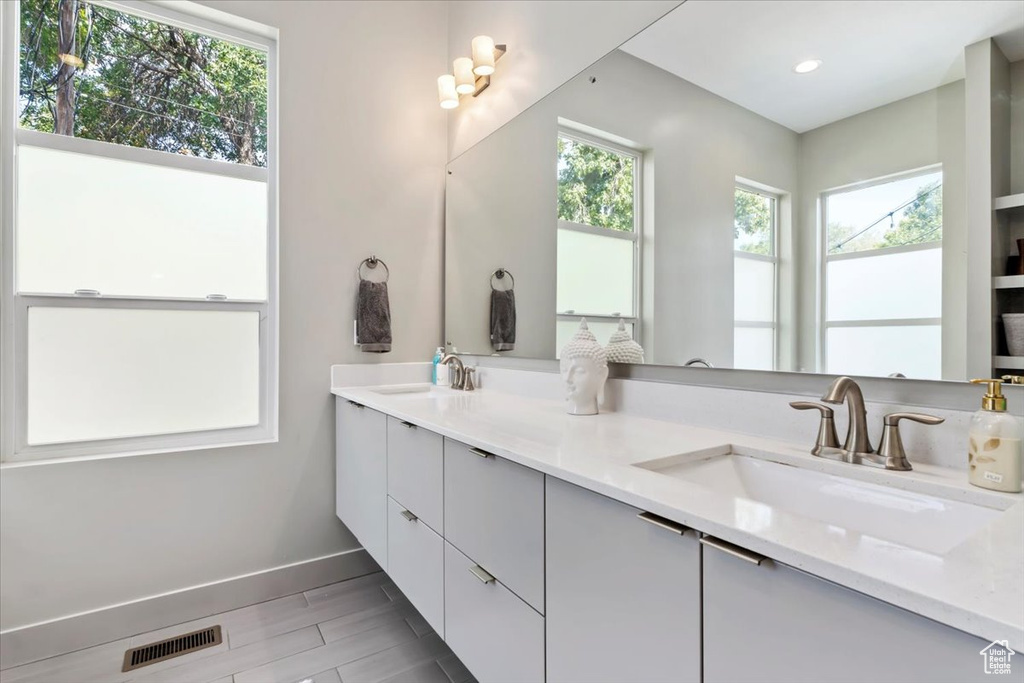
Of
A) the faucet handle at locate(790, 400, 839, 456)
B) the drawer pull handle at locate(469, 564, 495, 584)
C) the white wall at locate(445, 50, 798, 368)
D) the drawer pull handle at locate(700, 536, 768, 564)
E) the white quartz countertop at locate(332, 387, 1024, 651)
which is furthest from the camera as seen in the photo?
the white wall at locate(445, 50, 798, 368)

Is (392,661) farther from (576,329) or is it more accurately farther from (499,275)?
(499,275)

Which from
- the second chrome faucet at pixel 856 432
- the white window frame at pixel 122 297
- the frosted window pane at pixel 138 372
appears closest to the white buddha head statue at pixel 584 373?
the second chrome faucet at pixel 856 432

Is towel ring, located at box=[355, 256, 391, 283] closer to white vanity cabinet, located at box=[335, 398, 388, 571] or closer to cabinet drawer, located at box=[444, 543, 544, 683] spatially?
white vanity cabinet, located at box=[335, 398, 388, 571]

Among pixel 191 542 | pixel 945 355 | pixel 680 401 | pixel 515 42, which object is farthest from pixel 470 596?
pixel 515 42

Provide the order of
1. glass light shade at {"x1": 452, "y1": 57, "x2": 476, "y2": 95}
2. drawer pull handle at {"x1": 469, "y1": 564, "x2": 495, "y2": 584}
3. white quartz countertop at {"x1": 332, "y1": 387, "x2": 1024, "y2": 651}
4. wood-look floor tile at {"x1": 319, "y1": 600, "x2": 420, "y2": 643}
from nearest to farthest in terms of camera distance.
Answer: white quartz countertop at {"x1": 332, "y1": 387, "x2": 1024, "y2": 651}
drawer pull handle at {"x1": 469, "y1": 564, "x2": 495, "y2": 584}
wood-look floor tile at {"x1": 319, "y1": 600, "x2": 420, "y2": 643}
glass light shade at {"x1": 452, "y1": 57, "x2": 476, "y2": 95}

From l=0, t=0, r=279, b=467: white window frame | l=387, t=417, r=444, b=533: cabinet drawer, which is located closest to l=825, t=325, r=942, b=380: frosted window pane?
l=387, t=417, r=444, b=533: cabinet drawer

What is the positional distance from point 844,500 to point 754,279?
1.70 ft

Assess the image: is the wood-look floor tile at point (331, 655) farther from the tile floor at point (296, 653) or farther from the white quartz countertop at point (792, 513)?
the white quartz countertop at point (792, 513)

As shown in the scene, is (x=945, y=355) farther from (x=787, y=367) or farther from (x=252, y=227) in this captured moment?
(x=252, y=227)

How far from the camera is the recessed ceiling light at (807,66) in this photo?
1024 millimetres

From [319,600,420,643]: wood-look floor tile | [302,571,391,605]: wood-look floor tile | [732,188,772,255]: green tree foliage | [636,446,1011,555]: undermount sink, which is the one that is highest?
[732,188,772,255]: green tree foliage

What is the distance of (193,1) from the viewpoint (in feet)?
6.18

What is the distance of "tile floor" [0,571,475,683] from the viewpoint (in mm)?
1534

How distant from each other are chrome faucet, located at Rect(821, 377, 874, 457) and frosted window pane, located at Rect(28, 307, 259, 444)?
210 cm
